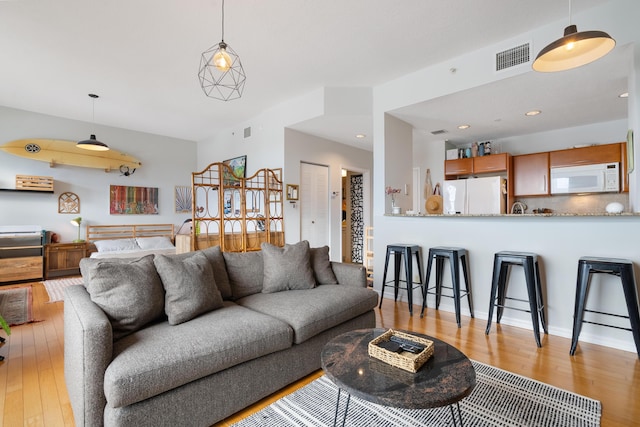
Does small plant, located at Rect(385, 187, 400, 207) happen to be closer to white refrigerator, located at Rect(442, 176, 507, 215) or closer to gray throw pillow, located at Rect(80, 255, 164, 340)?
white refrigerator, located at Rect(442, 176, 507, 215)

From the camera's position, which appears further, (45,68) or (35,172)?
(35,172)

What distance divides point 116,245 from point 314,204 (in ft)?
12.5

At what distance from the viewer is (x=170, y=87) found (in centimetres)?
432

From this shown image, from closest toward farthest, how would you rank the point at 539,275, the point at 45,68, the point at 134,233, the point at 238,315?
the point at 238,315 → the point at 539,275 → the point at 45,68 → the point at 134,233

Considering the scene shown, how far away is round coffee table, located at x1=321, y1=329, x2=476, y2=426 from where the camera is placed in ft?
3.69

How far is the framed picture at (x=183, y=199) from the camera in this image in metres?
7.14

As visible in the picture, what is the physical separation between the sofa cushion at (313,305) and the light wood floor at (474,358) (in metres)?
0.38

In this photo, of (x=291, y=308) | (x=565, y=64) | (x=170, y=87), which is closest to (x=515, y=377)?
(x=291, y=308)

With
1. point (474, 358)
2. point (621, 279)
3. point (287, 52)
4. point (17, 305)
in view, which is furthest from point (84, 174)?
point (621, 279)

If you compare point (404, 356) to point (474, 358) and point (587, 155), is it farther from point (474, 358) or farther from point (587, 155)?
point (587, 155)

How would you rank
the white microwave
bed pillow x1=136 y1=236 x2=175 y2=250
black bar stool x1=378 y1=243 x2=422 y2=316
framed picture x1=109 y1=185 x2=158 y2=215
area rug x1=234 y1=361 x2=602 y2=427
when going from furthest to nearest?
framed picture x1=109 y1=185 x2=158 y2=215 < bed pillow x1=136 y1=236 x2=175 y2=250 < the white microwave < black bar stool x1=378 y1=243 x2=422 y2=316 < area rug x1=234 y1=361 x2=602 y2=427

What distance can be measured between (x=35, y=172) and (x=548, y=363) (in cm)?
782

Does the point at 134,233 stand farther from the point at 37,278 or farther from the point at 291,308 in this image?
the point at 291,308

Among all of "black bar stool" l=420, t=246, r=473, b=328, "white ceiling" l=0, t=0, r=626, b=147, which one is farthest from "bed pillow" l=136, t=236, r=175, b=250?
"black bar stool" l=420, t=246, r=473, b=328
